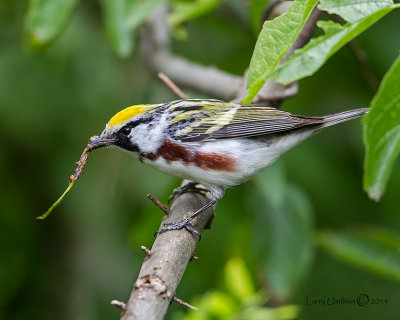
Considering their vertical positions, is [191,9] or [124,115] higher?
[191,9]

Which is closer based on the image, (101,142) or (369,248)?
(101,142)

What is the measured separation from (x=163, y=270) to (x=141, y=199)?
281 centimetres

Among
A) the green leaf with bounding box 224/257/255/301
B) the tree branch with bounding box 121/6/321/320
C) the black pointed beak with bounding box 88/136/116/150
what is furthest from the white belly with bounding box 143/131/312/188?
the green leaf with bounding box 224/257/255/301

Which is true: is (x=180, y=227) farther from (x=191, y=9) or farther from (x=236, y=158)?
(x=191, y=9)

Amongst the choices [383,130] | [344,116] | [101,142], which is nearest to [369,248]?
[344,116]

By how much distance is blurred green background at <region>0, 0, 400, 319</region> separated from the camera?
4305 mm

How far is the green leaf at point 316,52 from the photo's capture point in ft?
5.89

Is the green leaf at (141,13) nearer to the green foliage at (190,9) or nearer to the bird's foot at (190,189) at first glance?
the green foliage at (190,9)

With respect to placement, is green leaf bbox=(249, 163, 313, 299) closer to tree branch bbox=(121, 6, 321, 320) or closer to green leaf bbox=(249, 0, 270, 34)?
tree branch bbox=(121, 6, 321, 320)

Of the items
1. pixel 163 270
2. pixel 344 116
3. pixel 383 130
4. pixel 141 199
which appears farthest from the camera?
pixel 141 199

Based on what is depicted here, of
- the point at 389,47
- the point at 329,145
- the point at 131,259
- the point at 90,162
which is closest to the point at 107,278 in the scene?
the point at 131,259

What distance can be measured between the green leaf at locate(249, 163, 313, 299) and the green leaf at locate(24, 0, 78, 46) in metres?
1.67

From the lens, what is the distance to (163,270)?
2277 millimetres

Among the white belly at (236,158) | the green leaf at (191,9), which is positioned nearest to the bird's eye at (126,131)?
the white belly at (236,158)
